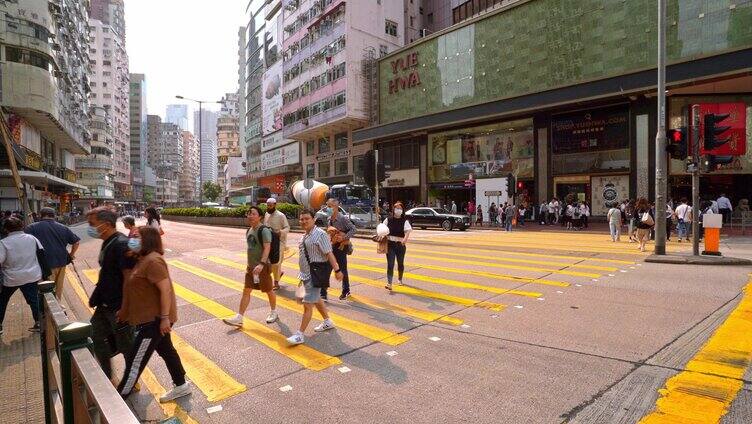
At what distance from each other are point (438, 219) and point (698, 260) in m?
15.8

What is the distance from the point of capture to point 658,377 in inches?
166

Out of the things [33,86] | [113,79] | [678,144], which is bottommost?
[678,144]

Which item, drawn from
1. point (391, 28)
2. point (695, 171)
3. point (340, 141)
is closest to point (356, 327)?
point (695, 171)

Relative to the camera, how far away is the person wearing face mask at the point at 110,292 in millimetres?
4406

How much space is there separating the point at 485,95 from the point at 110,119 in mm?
96814

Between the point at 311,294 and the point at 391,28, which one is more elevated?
the point at 391,28

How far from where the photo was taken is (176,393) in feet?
13.6

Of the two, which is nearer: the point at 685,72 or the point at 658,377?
the point at 658,377

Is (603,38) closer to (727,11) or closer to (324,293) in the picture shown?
(727,11)

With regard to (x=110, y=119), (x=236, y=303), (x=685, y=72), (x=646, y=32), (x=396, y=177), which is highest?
(x=110, y=119)

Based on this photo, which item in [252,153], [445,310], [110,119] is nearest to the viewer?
[445,310]

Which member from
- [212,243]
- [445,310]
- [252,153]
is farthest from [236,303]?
[252,153]

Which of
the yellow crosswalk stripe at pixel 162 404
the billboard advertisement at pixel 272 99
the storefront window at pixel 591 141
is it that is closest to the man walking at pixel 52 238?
the yellow crosswalk stripe at pixel 162 404

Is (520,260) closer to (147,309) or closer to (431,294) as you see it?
(431,294)
